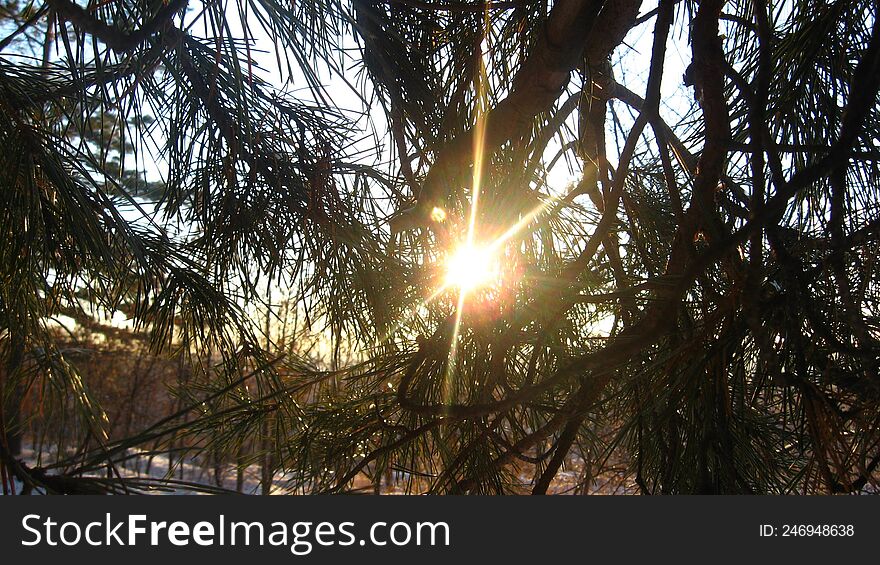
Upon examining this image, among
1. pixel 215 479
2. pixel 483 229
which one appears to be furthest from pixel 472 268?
pixel 215 479

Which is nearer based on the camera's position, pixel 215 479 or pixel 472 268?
pixel 472 268

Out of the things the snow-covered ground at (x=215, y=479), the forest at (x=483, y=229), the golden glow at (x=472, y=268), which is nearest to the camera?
the snow-covered ground at (x=215, y=479)

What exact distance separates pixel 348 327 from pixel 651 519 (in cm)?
46

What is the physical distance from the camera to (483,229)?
0.77 meters

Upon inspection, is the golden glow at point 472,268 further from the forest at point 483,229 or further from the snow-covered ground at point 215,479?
the snow-covered ground at point 215,479

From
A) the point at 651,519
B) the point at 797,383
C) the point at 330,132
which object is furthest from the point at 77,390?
the point at 797,383

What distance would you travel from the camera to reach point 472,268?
2.52ft

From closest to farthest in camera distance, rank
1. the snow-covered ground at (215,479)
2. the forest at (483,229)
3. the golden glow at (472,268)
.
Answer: the snow-covered ground at (215,479) < the forest at (483,229) < the golden glow at (472,268)

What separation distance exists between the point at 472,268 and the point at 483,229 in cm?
5

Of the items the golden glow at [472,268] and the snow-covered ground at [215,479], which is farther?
the golden glow at [472,268]

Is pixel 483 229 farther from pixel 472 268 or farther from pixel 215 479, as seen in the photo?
pixel 215 479

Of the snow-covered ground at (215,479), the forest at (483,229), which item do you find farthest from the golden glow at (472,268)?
the snow-covered ground at (215,479)

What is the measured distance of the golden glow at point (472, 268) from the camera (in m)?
0.77

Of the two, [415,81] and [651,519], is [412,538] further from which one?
[415,81]
